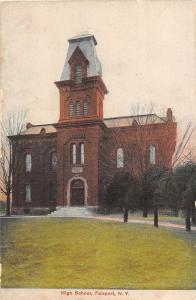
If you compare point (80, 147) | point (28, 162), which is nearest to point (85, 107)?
point (80, 147)

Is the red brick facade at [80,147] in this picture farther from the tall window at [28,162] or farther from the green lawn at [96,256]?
the green lawn at [96,256]

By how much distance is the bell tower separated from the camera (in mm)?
7352

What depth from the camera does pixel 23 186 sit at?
310 inches

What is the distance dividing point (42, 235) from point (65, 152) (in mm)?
2102

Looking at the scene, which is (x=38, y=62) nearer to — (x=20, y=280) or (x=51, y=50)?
(x=51, y=50)

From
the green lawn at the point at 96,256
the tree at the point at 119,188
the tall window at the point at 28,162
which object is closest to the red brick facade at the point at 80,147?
the tall window at the point at 28,162

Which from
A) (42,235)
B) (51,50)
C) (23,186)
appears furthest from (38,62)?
(42,235)

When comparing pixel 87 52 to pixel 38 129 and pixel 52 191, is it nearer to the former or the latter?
pixel 38 129

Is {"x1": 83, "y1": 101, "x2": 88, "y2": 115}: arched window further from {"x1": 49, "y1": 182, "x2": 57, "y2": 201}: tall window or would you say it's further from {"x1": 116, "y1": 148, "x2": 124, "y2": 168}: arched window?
{"x1": 49, "y1": 182, "x2": 57, "y2": 201}: tall window

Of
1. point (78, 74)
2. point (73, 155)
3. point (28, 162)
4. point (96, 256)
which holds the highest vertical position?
point (78, 74)

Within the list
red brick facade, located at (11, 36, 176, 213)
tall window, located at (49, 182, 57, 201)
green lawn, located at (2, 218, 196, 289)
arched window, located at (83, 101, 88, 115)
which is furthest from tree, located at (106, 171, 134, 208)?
arched window, located at (83, 101, 88, 115)

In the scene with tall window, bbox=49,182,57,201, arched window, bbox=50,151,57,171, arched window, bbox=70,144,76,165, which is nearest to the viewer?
tall window, bbox=49,182,57,201

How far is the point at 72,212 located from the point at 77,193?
390mm

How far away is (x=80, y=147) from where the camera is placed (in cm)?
848
